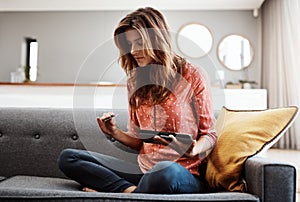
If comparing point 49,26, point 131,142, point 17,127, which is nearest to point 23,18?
point 49,26

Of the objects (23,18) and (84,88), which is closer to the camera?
(84,88)

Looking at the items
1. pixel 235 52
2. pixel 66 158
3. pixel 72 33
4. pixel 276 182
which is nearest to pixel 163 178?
pixel 276 182

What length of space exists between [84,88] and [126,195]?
0.41m

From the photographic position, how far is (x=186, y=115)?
136 centimetres

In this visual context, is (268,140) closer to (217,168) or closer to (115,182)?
(217,168)

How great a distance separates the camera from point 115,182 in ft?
4.68

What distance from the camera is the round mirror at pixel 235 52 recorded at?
18.3 feet

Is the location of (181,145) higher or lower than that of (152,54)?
lower

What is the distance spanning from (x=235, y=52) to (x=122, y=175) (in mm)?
4497

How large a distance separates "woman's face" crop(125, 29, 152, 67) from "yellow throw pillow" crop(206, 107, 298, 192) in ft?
1.43

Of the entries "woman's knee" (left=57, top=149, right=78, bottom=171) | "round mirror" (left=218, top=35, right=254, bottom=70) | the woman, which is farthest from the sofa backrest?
"round mirror" (left=218, top=35, right=254, bottom=70)

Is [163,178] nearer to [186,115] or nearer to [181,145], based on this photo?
[181,145]

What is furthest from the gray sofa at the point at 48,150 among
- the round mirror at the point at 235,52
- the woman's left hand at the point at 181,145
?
the round mirror at the point at 235,52

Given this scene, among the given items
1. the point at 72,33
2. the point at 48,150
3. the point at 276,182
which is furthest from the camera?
the point at 72,33
